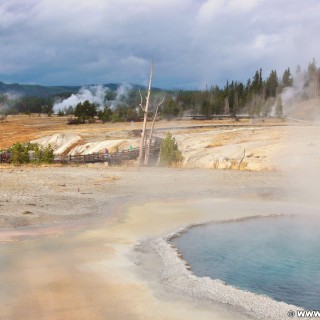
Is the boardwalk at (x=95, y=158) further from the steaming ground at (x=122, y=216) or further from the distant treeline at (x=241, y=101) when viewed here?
the distant treeline at (x=241, y=101)

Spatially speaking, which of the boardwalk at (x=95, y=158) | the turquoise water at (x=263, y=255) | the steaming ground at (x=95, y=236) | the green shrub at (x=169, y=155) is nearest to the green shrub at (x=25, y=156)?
the boardwalk at (x=95, y=158)

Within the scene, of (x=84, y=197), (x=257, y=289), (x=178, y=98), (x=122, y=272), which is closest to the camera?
(x=257, y=289)

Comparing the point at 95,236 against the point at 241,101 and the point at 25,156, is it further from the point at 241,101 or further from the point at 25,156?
the point at 241,101

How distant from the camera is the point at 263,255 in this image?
541 inches

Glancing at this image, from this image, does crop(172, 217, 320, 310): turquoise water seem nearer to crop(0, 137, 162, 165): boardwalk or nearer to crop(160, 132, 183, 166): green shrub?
crop(160, 132, 183, 166): green shrub

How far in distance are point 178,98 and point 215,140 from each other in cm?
10081

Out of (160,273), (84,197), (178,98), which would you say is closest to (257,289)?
(160,273)

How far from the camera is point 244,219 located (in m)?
18.8

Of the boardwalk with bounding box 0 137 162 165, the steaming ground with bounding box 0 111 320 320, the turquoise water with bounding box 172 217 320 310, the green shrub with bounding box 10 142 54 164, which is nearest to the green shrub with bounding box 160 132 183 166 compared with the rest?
the steaming ground with bounding box 0 111 320 320

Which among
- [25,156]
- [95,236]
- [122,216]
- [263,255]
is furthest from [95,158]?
[263,255]

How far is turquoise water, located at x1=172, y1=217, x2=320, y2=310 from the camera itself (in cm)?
1102

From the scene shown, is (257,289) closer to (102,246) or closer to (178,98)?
(102,246)

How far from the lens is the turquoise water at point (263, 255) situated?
1102 cm

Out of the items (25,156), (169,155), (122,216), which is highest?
(169,155)
